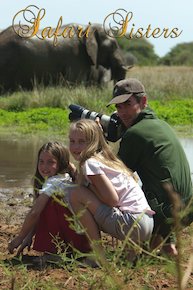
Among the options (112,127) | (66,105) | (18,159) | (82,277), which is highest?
(112,127)

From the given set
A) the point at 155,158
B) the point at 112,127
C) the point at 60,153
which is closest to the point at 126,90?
the point at 112,127

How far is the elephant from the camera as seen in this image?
19.8 meters

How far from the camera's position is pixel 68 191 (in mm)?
4391

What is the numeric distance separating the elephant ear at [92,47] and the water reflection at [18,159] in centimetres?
852

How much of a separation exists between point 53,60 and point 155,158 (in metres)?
15.5

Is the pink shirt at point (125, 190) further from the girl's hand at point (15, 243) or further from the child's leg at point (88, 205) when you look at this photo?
the girl's hand at point (15, 243)

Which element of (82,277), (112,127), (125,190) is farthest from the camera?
(112,127)

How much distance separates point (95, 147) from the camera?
4527mm

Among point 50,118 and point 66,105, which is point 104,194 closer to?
point 50,118

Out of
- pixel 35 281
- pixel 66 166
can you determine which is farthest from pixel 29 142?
pixel 35 281

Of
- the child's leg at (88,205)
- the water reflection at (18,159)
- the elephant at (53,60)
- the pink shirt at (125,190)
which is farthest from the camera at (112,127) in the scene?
the elephant at (53,60)

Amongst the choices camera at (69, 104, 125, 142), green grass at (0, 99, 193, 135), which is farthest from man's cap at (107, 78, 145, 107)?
green grass at (0, 99, 193, 135)

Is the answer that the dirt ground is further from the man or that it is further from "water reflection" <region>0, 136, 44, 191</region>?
"water reflection" <region>0, 136, 44, 191</region>

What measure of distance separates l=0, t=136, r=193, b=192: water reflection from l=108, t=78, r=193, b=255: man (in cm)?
294
